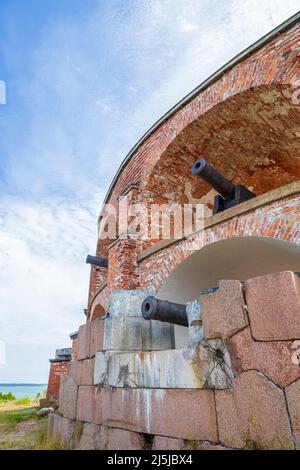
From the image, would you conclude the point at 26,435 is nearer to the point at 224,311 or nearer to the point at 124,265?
the point at 124,265

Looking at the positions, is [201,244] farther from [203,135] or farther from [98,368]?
[203,135]

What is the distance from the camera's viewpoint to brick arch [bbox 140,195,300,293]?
151 inches

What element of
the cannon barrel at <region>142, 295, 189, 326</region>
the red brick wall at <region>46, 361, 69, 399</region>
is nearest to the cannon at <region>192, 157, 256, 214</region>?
the cannon barrel at <region>142, 295, 189, 326</region>

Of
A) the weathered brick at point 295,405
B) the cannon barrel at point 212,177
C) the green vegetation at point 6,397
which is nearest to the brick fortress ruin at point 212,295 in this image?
the weathered brick at point 295,405

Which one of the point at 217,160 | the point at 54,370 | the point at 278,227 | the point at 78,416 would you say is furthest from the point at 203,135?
the point at 54,370

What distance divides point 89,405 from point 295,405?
330cm

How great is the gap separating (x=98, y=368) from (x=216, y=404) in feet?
7.56

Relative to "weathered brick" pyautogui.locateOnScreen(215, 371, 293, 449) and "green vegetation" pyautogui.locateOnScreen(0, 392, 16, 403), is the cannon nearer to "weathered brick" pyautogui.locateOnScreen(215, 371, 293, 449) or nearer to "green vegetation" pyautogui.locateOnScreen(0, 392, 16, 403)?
"weathered brick" pyautogui.locateOnScreen(215, 371, 293, 449)

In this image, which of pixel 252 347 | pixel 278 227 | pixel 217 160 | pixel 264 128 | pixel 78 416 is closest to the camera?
pixel 252 347

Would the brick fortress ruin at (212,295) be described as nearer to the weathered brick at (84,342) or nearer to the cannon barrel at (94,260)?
the weathered brick at (84,342)

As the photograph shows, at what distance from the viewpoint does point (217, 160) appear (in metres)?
7.39

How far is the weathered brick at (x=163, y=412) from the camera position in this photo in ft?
9.72

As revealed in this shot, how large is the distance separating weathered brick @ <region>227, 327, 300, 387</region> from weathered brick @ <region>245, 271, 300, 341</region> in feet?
0.22

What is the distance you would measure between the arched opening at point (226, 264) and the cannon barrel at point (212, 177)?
1.22m
